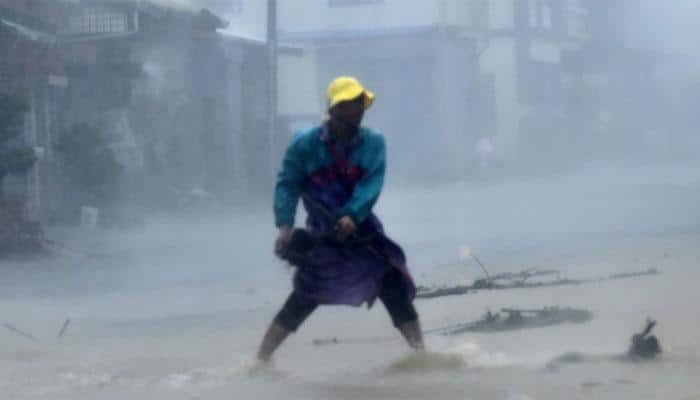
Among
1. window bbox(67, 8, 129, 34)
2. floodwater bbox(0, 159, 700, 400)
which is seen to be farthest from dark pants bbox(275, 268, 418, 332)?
window bbox(67, 8, 129, 34)

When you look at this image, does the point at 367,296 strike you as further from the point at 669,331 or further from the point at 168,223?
the point at 168,223

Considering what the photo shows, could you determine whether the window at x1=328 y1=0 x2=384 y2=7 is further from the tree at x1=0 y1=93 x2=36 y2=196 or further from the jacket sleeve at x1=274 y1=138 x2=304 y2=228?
the jacket sleeve at x1=274 y1=138 x2=304 y2=228

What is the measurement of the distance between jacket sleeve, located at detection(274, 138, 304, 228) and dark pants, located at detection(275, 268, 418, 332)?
38cm

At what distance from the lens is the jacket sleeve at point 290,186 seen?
20.3 ft

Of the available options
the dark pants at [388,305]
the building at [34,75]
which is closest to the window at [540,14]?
the building at [34,75]

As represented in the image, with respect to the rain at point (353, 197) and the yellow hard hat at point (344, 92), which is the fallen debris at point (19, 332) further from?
the yellow hard hat at point (344, 92)

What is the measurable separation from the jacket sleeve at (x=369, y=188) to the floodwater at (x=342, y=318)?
706mm

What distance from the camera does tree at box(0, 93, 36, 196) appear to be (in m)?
15.9

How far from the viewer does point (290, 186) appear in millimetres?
6246

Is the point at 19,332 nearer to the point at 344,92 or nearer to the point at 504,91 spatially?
the point at 344,92

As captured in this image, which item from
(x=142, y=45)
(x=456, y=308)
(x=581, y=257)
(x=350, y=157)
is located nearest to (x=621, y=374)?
(x=350, y=157)

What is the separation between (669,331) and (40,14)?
13773 mm

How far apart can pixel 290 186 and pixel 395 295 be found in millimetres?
657

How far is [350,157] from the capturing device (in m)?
6.14
